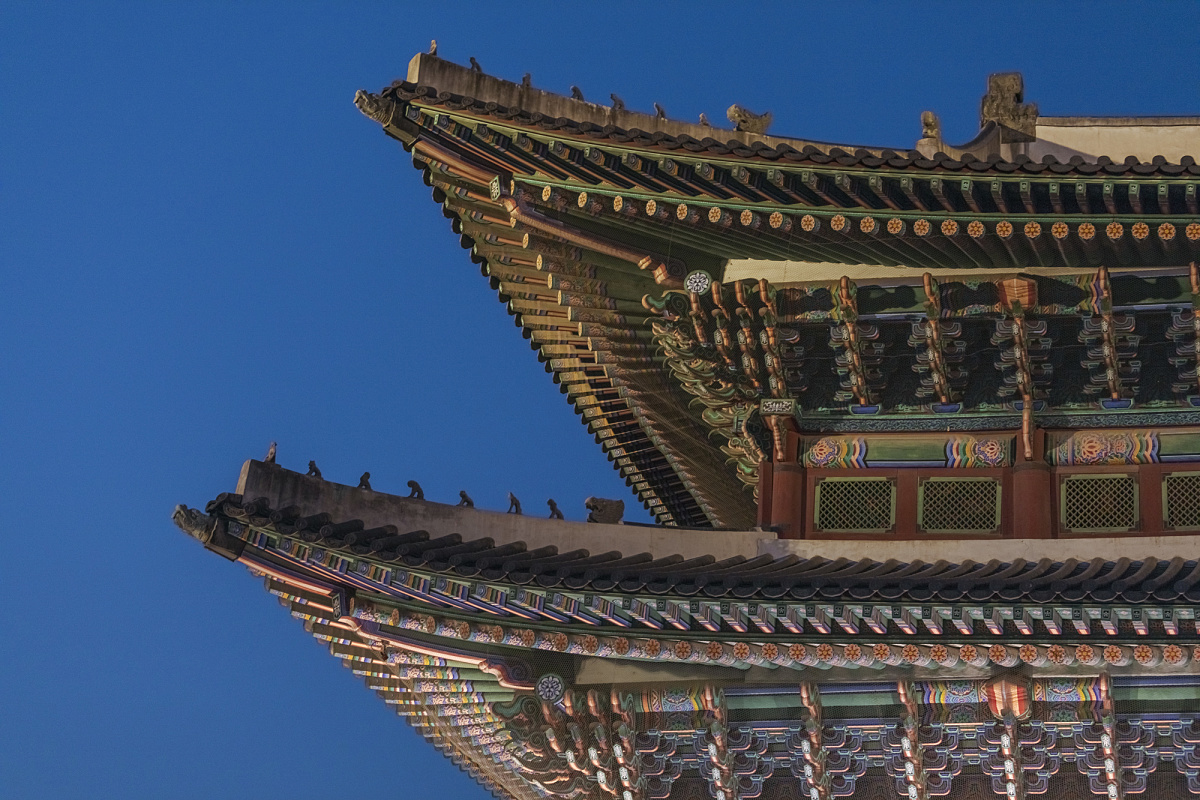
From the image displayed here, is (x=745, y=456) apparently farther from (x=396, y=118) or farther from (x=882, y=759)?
(x=396, y=118)

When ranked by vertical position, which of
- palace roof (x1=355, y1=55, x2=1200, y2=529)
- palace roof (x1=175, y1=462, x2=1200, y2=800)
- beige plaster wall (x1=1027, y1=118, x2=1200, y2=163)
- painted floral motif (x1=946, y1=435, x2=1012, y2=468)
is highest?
beige plaster wall (x1=1027, y1=118, x2=1200, y2=163)

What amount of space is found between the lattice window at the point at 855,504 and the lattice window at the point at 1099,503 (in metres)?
1.40

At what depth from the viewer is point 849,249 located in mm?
14531

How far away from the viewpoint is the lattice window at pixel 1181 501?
1445cm

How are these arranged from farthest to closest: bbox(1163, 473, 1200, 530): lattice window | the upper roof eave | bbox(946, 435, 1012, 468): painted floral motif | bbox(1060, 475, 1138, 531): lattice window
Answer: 1. bbox(946, 435, 1012, 468): painted floral motif
2. bbox(1060, 475, 1138, 531): lattice window
3. bbox(1163, 473, 1200, 530): lattice window
4. the upper roof eave

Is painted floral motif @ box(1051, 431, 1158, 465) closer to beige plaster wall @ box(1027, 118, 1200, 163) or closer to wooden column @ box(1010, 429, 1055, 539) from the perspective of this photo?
wooden column @ box(1010, 429, 1055, 539)

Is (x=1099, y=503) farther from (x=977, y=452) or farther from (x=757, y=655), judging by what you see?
(x=757, y=655)

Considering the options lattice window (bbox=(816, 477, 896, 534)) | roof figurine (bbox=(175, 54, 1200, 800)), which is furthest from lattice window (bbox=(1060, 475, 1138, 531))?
lattice window (bbox=(816, 477, 896, 534))

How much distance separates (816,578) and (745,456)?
120 inches

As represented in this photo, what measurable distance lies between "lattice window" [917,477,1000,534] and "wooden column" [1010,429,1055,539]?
0.20m

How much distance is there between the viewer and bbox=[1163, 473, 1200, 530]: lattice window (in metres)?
14.4

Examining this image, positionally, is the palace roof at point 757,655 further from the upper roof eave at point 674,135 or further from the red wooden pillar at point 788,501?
the upper roof eave at point 674,135

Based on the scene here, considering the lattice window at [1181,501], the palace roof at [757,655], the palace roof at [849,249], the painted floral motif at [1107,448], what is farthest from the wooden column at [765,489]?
the lattice window at [1181,501]

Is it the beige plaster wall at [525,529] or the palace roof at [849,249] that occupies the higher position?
the palace roof at [849,249]
